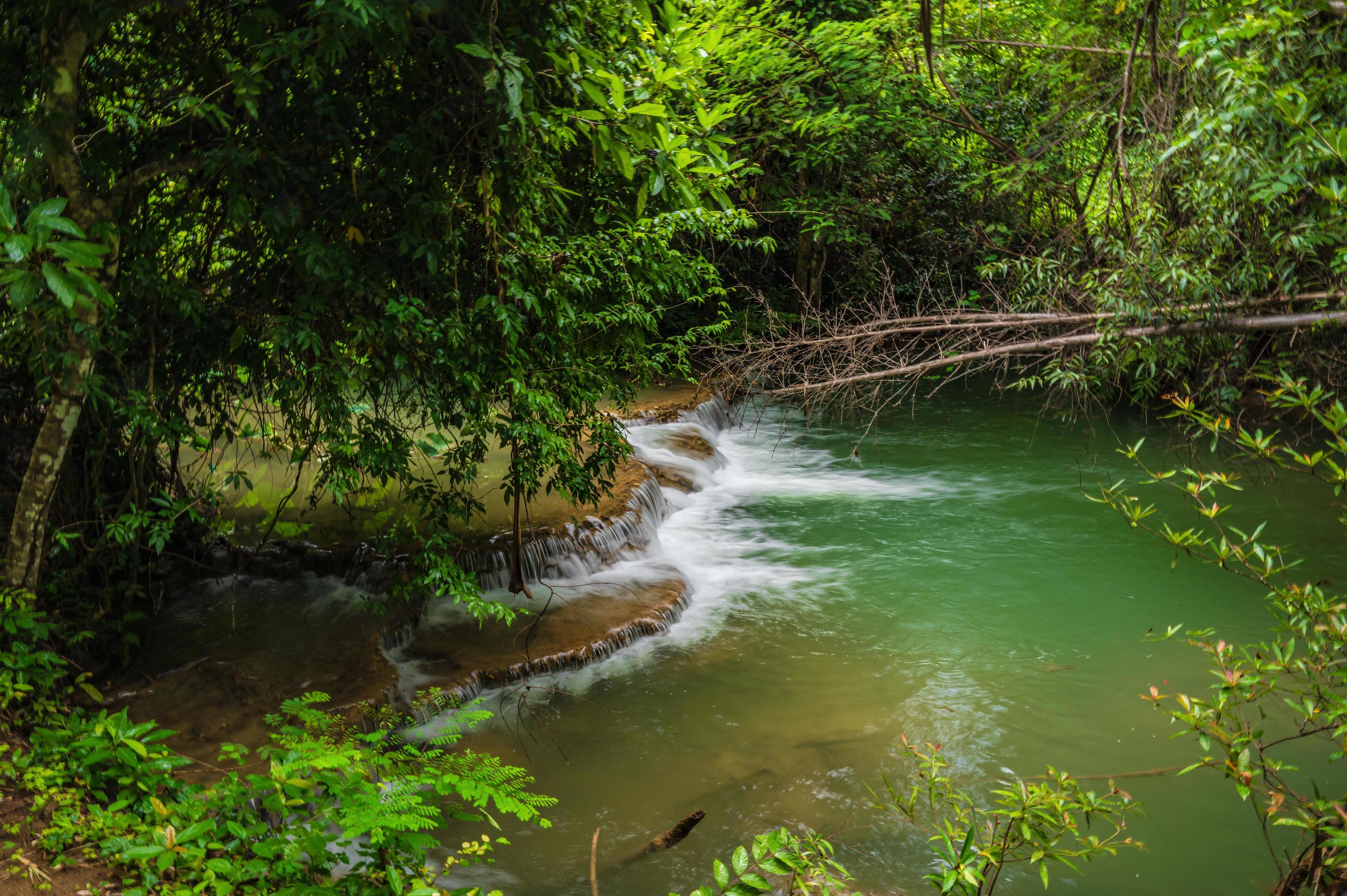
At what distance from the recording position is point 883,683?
263 inches

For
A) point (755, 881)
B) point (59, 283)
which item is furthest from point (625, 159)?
point (755, 881)

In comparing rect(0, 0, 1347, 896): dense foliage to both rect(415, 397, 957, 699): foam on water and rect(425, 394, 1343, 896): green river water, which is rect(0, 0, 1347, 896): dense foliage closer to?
rect(425, 394, 1343, 896): green river water

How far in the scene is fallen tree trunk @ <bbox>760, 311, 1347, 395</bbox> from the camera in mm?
5094

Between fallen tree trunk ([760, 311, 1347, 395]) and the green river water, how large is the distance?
84.1 inches

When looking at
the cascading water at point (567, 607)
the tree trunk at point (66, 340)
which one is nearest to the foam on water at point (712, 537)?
the cascading water at point (567, 607)

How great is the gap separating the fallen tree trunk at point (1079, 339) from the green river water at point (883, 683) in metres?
2.14

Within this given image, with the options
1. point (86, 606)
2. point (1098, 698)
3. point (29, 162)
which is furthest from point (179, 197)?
point (1098, 698)

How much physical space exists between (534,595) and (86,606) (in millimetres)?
3148

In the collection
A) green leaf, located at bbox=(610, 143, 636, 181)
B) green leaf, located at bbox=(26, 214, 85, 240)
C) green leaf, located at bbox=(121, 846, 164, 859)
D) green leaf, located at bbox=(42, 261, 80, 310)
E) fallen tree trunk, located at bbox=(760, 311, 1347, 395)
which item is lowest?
green leaf, located at bbox=(121, 846, 164, 859)

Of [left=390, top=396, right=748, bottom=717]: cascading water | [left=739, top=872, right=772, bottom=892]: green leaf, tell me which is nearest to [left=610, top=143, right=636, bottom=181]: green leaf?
Answer: [left=739, top=872, right=772, bottom=892]: green leaf

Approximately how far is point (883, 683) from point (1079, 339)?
2.77 meters

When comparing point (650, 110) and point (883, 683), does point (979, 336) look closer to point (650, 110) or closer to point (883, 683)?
point (883, 683)

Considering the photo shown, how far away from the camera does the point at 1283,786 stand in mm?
3283

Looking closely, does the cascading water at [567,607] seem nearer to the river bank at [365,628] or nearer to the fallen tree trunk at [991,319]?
the river bank at [365,628]
